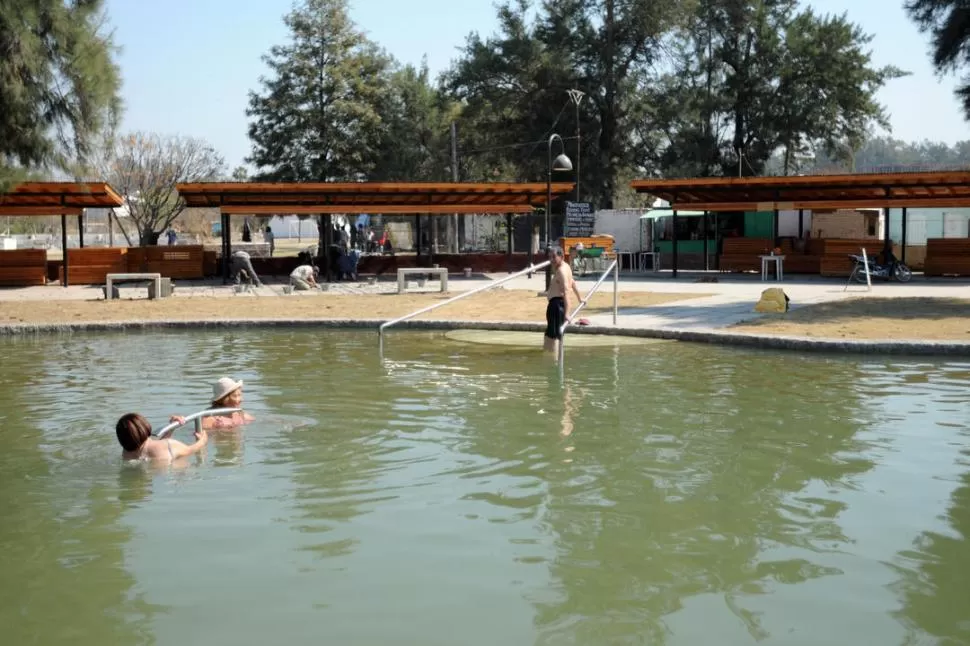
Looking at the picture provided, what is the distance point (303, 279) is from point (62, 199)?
725cm

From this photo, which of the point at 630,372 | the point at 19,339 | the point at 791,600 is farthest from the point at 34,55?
the point at 791,600

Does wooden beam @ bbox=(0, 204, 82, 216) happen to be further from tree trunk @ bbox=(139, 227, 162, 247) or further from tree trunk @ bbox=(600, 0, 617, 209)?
tree trunk @ bbox=(600, 0, 617, 209)

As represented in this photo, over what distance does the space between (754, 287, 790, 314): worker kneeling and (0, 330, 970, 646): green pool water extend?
654cm

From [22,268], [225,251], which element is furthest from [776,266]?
[22,268]

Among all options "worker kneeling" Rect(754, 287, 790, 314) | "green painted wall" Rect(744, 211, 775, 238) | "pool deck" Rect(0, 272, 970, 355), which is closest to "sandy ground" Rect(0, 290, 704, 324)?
"pool deck" Rect(0, 272, 970, 355)

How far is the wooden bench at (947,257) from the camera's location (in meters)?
29.0

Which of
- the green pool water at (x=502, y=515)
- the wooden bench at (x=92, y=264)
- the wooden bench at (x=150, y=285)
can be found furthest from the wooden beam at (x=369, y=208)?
the green pool water at (x=502, y=515)

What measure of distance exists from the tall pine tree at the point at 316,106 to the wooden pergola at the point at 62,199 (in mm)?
18461

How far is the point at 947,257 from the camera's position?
29125 mm

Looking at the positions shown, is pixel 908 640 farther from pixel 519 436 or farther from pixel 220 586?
pixel 519 436

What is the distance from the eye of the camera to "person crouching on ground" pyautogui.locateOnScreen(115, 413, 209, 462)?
7973 mm

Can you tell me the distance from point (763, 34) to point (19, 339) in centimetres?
3734

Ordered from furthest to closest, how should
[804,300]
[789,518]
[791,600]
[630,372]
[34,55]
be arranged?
[804,300]
[34,55]
[630,372]
[789,518]
[791,600]

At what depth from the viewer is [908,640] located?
4.82 m
